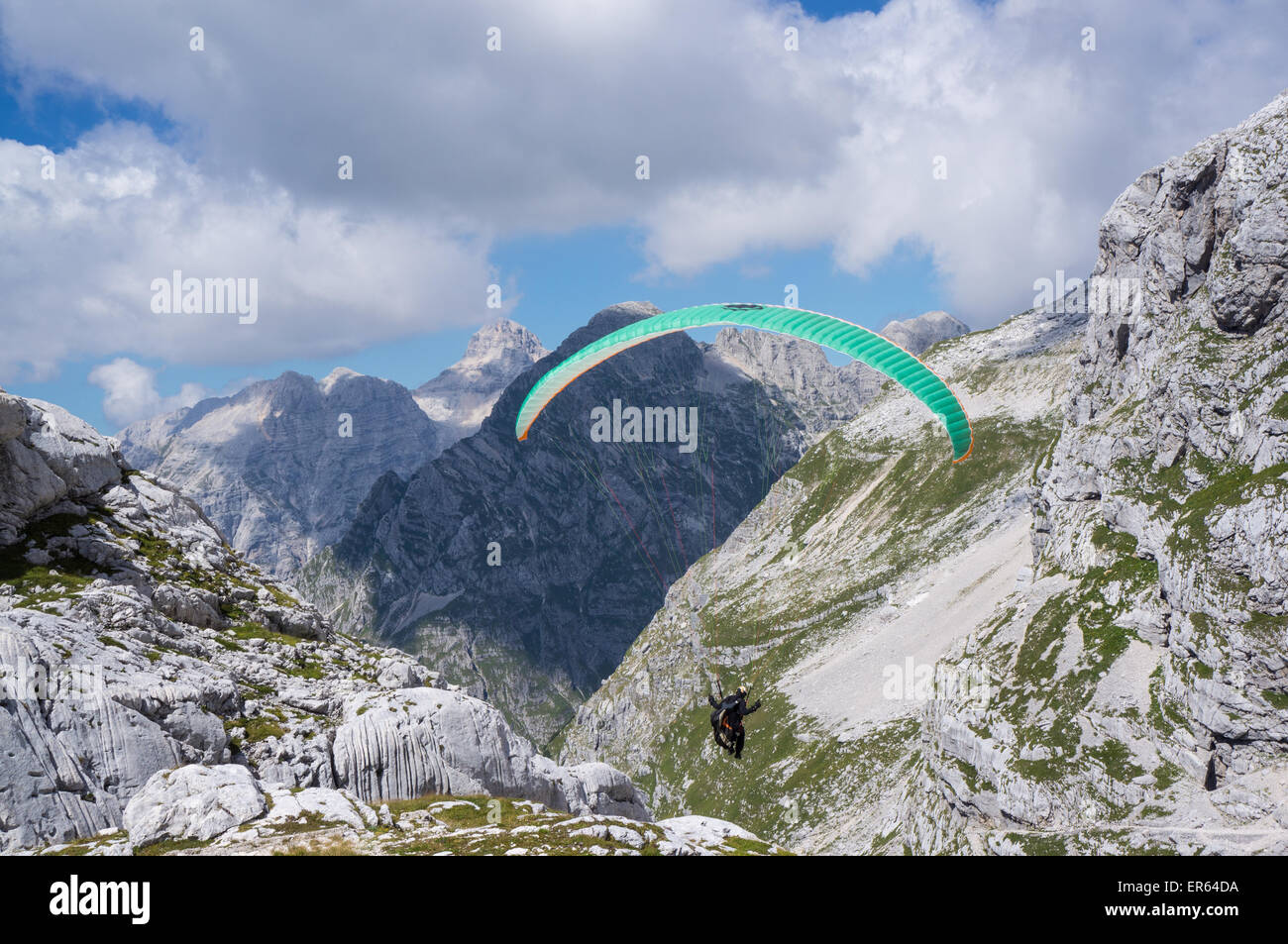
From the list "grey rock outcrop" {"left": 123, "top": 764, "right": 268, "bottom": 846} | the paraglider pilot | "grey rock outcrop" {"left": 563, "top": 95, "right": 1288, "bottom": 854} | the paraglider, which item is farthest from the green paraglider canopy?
"grey rock outcrop" {"left": 563, "top": 95, "right": 1288, "bottom": 854}

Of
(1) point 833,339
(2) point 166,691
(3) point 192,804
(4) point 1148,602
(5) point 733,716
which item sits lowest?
(3) point 192,804

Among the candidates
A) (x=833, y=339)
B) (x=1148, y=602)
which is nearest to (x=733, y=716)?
(x=833, y=339)

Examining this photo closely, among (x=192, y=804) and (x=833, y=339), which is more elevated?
(x=833, y=339)

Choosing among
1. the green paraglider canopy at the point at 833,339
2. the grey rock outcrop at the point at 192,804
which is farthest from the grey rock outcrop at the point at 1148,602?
the grey rock outcrop at the point at 192,804

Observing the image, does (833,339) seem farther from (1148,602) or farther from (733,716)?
(1148,602)

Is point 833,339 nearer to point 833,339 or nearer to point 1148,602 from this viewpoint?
point 833,339

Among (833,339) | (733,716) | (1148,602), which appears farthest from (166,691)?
(1148,602)

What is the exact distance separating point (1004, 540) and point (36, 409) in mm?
156361

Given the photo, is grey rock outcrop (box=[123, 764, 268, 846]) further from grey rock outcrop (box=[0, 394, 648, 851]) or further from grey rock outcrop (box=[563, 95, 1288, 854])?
grey rock outcrop (box=[563, 95, 1288, 854])

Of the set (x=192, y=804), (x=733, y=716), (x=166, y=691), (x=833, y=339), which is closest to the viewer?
(x=192, y=804)

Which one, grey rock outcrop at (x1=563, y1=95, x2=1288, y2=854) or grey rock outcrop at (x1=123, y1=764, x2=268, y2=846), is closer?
grey rock outcrop at (x1=123, y1=764, x2=268, y2=846)

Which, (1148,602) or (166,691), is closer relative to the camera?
(166,691)

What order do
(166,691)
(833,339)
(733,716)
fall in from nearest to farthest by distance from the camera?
(166,691)
(733,716)
(833,339)
